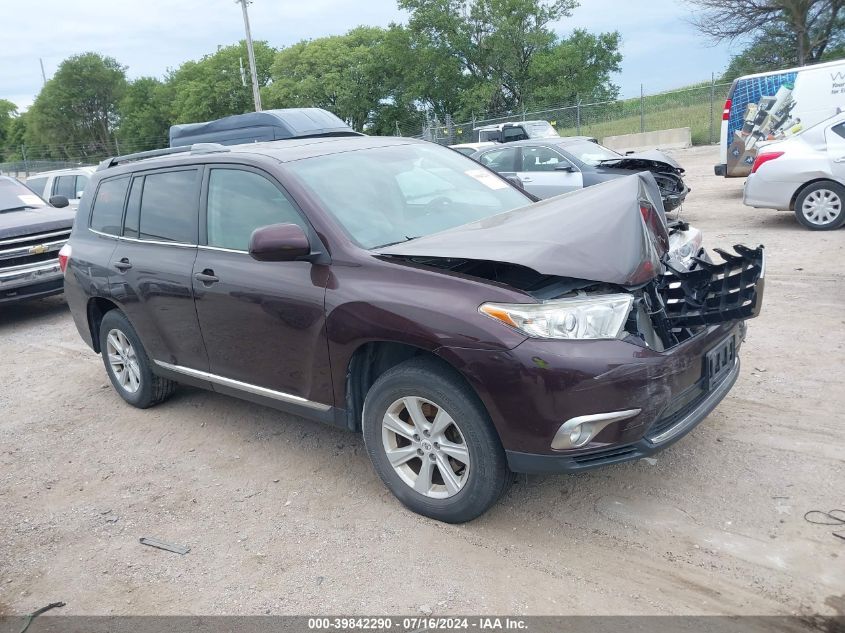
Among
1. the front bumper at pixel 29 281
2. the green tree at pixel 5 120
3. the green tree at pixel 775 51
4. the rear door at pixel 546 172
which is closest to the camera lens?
the front bumper at pixel 29 281

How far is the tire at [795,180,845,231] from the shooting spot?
31.0 feet

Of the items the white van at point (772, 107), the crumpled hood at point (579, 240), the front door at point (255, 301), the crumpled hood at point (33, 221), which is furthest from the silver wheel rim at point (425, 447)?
the white van at point (772, 107)

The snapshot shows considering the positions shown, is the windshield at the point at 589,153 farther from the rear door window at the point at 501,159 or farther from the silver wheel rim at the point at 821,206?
the silver wheel rim at the point at 821,206

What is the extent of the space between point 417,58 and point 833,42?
3058 cm

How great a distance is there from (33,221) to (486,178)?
6.95 m

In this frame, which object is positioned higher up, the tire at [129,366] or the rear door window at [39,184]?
the rear door window at [39,184]

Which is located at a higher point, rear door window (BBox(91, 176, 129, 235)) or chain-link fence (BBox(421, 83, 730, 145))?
chain-link fence (BBox(421, 83, 730, 145))

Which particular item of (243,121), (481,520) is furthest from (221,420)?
(243,121)

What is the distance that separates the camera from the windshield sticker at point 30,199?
10.3 meters

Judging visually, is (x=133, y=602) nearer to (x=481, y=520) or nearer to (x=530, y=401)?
(x=481, y=520)

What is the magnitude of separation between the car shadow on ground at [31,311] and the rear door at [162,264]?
5031 millimetres

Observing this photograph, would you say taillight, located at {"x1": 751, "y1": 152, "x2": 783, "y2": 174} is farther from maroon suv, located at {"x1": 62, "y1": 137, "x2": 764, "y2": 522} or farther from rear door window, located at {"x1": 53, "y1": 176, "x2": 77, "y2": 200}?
rear door window, located at {"x1": 53, "y1": 176, "x2": 77, "y2": 200}

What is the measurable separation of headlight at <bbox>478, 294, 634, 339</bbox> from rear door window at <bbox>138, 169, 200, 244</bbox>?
2.33 m

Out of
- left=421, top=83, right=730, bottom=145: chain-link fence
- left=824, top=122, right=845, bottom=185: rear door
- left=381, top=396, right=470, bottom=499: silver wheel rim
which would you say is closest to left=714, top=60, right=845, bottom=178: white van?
left=824, top=122, right=845, bottom=185: rear door
